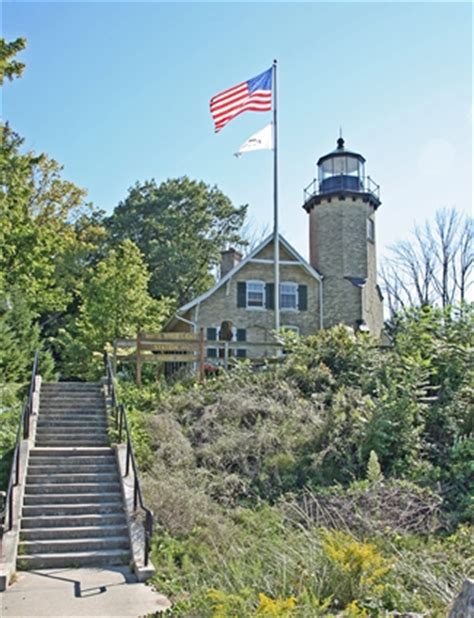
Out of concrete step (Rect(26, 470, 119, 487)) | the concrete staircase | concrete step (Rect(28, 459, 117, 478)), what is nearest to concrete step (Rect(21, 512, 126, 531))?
the concrete staircase

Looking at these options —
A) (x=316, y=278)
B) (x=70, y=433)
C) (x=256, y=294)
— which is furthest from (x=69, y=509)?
(x=316, y=278)

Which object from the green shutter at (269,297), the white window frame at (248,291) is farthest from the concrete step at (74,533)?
the green shutter at (269,297)

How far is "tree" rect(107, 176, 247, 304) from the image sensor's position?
3394 centimetres

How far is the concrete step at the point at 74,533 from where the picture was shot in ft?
28.6

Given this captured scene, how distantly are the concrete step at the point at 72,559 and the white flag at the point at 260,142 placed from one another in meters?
13.2

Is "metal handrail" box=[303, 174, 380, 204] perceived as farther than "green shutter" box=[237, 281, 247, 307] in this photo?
Yes

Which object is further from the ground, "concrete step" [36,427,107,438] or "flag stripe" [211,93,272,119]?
"flag stripe" [211,93,272,119]

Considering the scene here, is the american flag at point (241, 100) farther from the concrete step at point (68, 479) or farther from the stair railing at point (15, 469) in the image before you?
the concrete step at point (68, 479)

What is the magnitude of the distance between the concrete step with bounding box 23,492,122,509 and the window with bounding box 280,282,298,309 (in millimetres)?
15767

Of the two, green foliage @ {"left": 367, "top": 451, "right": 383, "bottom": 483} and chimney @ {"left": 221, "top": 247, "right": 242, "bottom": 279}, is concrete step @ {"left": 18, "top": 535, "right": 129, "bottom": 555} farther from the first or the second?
chimney @ {"left": 221, "top": 247, "right": 242, "bottom": 279}

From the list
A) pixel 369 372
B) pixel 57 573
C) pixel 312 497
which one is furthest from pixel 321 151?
pixel 57 573

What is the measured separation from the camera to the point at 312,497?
9031mm

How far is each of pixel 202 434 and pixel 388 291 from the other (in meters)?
31.0

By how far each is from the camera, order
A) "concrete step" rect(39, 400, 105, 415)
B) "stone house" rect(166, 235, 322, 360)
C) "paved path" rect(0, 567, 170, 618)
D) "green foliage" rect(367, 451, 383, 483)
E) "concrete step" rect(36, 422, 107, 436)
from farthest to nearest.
Result: 1. "stone house" rect(166, 235, 322, 360)
2. "concrete step" rect(39, 400, 105, 415)
3. "concrete step" rect(36, 422, 107, 436)
4. "green foliage" rect(367, 451, 383, 483)
5. "paved path" rect(0, 567, 170, 618)
